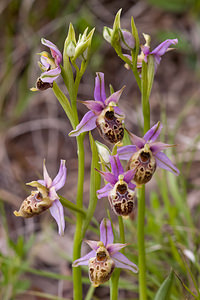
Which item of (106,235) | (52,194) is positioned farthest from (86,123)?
(106,235)

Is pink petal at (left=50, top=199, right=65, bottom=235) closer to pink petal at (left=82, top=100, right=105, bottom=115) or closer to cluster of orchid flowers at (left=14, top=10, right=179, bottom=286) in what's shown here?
cluster of orchid flowers at (left=14, top=10, right=179, bottom=286)

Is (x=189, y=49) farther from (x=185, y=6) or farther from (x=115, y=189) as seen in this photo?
(x=115, y=189)

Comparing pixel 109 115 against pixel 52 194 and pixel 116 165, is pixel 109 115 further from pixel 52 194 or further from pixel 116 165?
pixel 52 194

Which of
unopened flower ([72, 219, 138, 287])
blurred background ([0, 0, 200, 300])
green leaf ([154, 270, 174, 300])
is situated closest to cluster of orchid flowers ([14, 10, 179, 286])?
unopened flower ([72, 219, 138, 287])

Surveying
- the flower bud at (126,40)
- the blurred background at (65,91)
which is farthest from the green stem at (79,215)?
the blurred background at (65,91)

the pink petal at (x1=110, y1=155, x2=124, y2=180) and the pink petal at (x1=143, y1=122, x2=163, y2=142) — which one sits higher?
the pink petal at (x1=143, y1=122, x2=163, y2=142)

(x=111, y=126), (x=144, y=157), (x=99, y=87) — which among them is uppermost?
(x=99, y=87)
